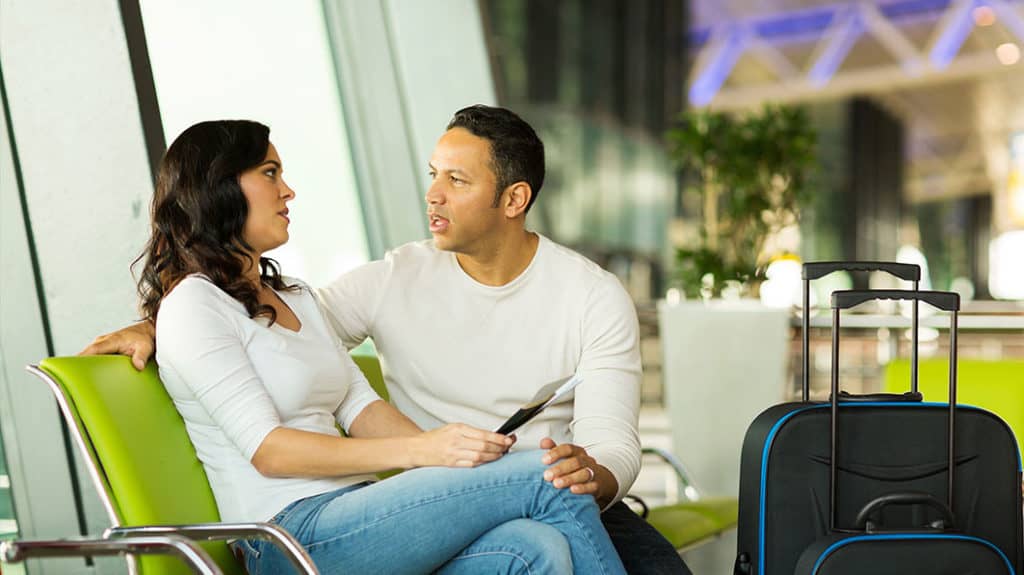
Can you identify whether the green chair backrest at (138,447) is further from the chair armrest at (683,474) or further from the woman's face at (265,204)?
the chair armrest at (683,474)

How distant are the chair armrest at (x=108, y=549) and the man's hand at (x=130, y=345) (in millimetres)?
492

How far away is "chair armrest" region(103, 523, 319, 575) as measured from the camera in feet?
5.37

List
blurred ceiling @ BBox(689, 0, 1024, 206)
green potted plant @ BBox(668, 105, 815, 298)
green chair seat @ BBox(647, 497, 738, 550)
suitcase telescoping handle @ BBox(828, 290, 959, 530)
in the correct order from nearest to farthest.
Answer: suitcase telescoping handle @ BBox(828, 290, 959, 530) → green chair seat @ BBox(647, 497, 738, 550) → green potted plant @ BBox(668, 105, 815, 298) → blurred ceiling @ BBox(689, 0, 1024, 206)

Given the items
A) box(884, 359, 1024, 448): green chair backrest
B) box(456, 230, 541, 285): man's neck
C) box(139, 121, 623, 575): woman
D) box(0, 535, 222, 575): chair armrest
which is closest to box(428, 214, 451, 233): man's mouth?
box(456, 230, 541, 285): man's neck

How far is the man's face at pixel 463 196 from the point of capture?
7.83 ft

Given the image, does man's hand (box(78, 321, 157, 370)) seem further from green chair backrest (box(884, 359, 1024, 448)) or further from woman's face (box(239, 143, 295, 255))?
green chair backrest (box(884, 359, 1024, 448))

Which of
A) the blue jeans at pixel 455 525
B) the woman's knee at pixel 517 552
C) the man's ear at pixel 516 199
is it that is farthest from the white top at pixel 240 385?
the man's ear at pixel 516 199

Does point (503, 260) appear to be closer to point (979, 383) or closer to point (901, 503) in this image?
point (901, 503)

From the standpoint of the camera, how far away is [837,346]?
78.0 inches

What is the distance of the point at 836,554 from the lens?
1977mm

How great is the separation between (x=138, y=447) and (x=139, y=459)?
0.02 m

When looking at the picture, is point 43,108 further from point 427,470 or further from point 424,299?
point 427,470

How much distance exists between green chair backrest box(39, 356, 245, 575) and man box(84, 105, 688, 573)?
541 millimetres

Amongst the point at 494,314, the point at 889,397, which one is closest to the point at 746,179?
the point at 494,314
